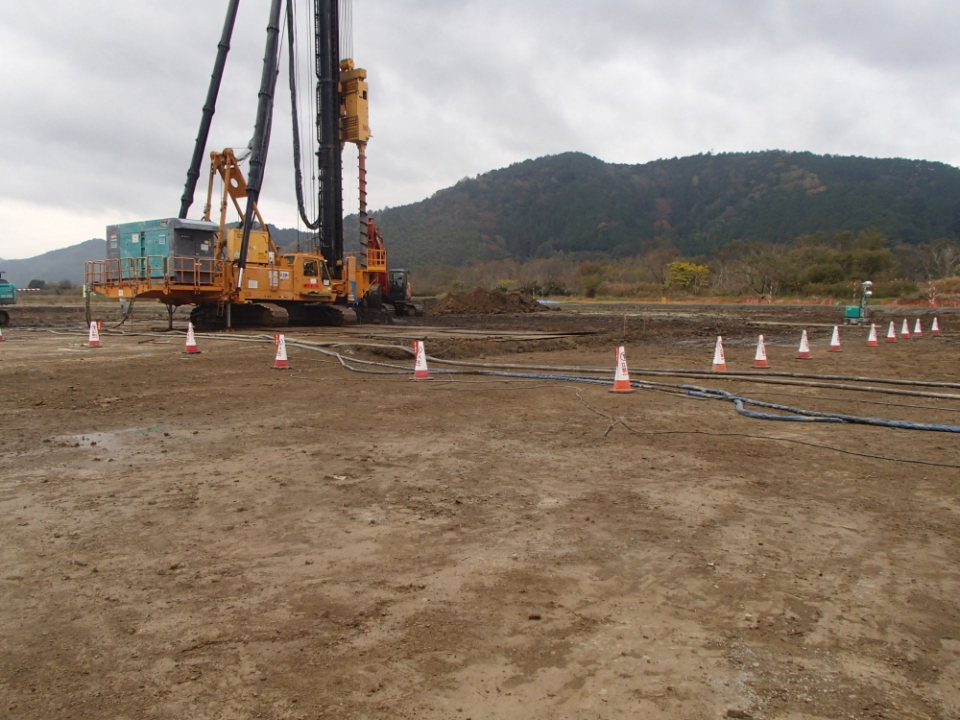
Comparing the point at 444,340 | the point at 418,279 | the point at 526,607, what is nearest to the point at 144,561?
the point at 526,607

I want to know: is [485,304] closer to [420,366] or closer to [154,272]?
[154,272]

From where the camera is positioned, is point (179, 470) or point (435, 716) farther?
point (179, 470)

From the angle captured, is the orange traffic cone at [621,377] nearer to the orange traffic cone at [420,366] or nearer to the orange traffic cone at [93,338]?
the orange traffic cone at [420,366]

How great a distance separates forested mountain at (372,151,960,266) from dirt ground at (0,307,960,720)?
403 feet

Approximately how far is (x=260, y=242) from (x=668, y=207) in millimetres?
152633

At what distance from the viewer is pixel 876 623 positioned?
306cm

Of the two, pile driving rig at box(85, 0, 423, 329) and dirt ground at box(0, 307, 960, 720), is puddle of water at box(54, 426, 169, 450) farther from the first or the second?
pile driving rig at box(85, 0, 423, 329)

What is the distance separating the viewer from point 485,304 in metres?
40.2

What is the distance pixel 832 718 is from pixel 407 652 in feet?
5.18

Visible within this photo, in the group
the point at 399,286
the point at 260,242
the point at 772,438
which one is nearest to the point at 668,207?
the point at 399,286

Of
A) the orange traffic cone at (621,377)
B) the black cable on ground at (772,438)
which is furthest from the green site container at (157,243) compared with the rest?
the black cable on ground at (772,438)

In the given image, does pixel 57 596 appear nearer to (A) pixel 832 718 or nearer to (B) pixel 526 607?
(B) pixel 526 607

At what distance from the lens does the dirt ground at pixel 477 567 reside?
8.46 feet

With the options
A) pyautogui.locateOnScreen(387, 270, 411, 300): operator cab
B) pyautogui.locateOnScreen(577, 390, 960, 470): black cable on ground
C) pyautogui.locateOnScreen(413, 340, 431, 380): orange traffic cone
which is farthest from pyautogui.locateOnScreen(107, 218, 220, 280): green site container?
pyautogui.locateOnScreen(577, 390, 960, 470): black cable on ground
